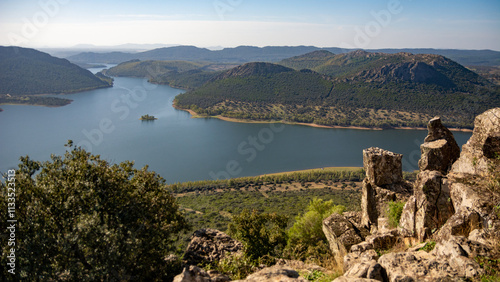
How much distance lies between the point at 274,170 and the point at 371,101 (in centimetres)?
8806

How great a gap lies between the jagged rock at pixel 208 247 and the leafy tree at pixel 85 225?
87cm

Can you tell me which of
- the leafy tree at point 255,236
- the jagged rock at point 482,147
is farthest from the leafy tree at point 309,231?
the jagged rock at point 482,147

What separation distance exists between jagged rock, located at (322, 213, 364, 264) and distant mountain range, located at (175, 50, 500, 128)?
105429 mm

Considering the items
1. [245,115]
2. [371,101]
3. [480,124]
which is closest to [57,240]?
[480,124]

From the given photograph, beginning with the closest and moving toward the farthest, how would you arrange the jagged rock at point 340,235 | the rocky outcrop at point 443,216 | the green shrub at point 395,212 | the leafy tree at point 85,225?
the rocky outcrop at point 443,216 < the leafy tree at point 85,225 < the jagged rock at point 340,235 < the green shrub at point 395,212

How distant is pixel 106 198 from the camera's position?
27.7ft

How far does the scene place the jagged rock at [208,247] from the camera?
9570mm

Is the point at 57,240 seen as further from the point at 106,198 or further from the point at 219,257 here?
the point at 219,257

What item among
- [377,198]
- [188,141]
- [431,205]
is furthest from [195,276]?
[188,141]

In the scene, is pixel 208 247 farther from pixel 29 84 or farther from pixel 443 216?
pixel 29 84

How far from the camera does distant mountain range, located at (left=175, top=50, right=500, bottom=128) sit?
118 metres

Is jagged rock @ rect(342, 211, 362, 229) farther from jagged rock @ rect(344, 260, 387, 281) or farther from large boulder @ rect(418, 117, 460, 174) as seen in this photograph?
jagged rock @ rect(344, 260, 387, 281)

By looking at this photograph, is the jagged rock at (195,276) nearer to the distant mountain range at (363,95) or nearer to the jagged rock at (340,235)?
the jagged rock at (340,235)

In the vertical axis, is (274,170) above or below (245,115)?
below
